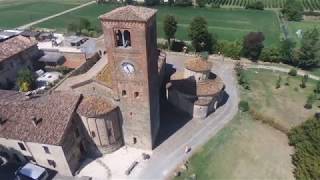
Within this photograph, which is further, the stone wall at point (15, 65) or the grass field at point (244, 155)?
the stone wall at point (15, 65)

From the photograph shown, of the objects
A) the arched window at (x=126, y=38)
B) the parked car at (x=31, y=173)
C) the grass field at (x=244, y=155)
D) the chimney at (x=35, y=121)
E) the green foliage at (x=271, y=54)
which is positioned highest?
the arched window at (x=126, y=38)

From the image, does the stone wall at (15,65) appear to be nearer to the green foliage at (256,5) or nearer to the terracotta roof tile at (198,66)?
the terracotta roof tile at (198,66)

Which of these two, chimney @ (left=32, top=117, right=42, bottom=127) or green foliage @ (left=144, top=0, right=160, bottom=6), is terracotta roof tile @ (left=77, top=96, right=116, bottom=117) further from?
green foliage @ (left=144, top=0, right=160, bottom=6)

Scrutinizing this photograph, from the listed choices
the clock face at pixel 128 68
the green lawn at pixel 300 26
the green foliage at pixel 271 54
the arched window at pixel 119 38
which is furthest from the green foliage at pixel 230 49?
the arched window at pixel 119 38

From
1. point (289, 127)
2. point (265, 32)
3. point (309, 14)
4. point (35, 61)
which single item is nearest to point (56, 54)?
point (35, 61)

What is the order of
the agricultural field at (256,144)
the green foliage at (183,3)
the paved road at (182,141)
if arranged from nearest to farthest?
the agricultural field at (256,144) < the paved road at (182,141) < the green foliage at (183,3)

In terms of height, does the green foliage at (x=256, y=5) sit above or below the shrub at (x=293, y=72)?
above

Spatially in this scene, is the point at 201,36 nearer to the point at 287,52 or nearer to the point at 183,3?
the point at 287,52
